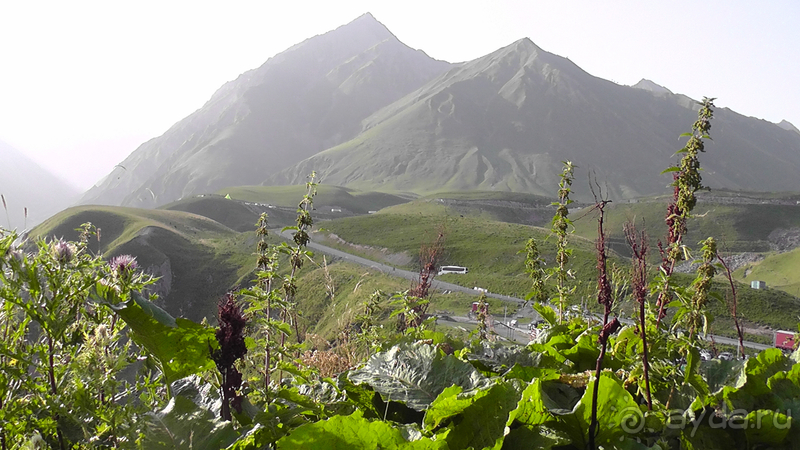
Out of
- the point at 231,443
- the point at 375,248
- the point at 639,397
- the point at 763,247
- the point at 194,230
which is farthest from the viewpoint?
the point at 763,247

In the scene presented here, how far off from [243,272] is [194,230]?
38259 millimetres

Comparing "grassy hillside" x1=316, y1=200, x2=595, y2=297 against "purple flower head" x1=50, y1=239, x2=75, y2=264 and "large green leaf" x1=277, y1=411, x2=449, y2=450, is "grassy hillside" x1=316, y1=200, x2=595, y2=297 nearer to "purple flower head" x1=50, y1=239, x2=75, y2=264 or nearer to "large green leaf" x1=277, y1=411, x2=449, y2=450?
"purple flower head" x1=50, y1=239, x2=75, y2=264

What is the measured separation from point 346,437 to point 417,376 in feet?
2.27

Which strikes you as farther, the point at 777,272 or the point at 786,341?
the point at 777,272

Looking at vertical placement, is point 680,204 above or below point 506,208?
above

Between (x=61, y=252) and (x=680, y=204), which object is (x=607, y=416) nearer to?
(x=61, y=252)

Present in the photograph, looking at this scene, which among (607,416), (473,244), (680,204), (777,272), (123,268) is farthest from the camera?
(777,272)

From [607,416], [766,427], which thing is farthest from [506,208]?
[607,416]

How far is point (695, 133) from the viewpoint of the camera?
5125 millimetres

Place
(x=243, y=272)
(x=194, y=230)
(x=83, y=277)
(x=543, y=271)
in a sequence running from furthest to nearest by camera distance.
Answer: (x=194, y=230) → (x=243, y=272) → (x=543, y=271) → (x=83, y=277)

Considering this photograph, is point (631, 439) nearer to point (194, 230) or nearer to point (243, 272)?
point (243, 272)

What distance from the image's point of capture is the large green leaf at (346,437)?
1.10m

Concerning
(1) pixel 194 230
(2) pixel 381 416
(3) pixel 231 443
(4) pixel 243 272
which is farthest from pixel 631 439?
(1) pixel 194 230

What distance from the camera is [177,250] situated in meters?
81.4
